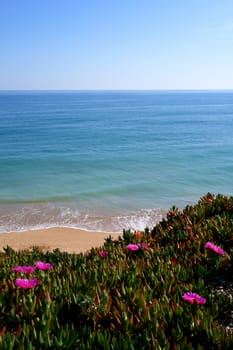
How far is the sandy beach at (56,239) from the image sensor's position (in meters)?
11.9

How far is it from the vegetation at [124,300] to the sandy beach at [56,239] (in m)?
7.06

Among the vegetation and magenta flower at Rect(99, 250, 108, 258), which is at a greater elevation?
the vegetation

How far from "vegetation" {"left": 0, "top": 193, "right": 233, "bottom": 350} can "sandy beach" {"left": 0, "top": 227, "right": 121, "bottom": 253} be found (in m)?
7.06

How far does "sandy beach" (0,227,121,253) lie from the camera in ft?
39.2

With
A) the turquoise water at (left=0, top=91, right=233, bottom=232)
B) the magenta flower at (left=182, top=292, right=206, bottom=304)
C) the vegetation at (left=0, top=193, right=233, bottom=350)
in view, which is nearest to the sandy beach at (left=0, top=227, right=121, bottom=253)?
the turquoise water at (left=0, top=91, right=233, bottom=232)

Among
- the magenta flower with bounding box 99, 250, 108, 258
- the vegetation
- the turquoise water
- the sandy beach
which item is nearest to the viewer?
the vegetation

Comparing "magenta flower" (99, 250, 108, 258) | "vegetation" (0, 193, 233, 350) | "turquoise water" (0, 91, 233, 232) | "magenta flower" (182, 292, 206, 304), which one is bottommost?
"turquoise water" (0, 91, 233, 232)

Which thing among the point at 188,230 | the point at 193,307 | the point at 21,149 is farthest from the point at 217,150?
the point at 193,307

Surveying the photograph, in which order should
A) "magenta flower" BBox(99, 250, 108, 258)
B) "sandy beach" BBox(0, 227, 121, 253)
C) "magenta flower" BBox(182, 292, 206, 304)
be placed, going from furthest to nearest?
1. "sandy beach" BBox(0, 227, 121, 253)
2. "magenta flower" BBox(99, 250, 108, 258)
3. "magenta flower" BBox(182, 292, 206, 304)

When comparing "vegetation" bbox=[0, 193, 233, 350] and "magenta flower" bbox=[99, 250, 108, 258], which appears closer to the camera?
"vegetation" bbox=[0, 193, 233, 350]

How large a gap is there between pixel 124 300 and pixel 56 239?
9.94 meters

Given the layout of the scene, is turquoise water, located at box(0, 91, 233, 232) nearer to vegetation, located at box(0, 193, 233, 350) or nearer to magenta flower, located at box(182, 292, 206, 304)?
vegetation, located at box(0, 193, 233, 350)

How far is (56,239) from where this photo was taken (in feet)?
42.1

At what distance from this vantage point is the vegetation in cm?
254
